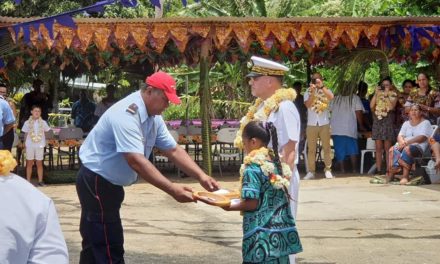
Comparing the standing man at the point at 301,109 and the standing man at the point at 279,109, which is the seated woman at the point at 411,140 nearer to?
the standing man at the point at 301,109

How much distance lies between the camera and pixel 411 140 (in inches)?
580

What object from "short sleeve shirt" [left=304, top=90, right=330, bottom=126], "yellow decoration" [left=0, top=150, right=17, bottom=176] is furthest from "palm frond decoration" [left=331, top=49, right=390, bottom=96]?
"yellow decoration" [left=0, top=150, right=17, bottom=176]

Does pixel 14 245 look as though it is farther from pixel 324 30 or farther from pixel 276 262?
pixel 324 30

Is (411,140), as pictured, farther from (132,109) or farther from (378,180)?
(132,109)

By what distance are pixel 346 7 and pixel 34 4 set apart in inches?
428

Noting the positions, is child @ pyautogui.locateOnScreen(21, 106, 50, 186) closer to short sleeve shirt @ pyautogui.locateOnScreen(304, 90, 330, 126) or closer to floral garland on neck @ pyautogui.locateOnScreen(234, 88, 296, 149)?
short sleeve shirt @ pyautogui.locateOnScreen(304, 90, 330, 126)

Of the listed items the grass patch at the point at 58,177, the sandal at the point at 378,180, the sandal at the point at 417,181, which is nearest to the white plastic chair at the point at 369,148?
the sandal at the point at 378,180

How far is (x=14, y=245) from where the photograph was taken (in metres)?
2.79

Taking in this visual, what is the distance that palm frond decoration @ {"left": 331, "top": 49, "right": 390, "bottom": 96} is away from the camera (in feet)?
56.6

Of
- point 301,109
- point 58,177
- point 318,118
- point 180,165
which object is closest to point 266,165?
point 180,165

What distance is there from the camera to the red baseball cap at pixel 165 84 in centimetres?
570

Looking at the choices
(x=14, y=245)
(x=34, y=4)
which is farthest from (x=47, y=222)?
(x=34, y=4)

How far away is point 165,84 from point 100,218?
1.02m

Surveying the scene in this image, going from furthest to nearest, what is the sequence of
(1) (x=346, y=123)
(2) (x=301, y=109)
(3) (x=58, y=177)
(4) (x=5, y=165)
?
(2) (x=301, y=109), (1) (x=346, y=123), (3) (x=58, y=177), (4) (x=5, y=165)
